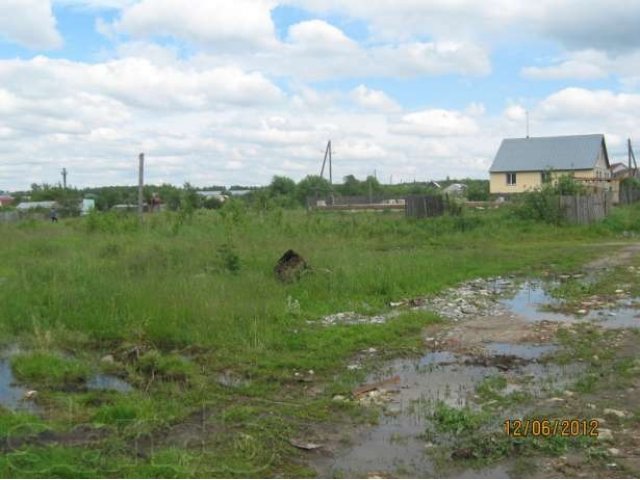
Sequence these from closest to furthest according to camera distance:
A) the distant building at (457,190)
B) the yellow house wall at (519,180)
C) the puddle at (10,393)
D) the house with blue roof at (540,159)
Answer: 1. the puddle at (10,393)
2. the distant building at (457,190)
3. the yellow house wall at (519,180)
4. the house with blue roof at (540,159)

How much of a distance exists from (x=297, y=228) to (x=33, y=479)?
54.6 ft

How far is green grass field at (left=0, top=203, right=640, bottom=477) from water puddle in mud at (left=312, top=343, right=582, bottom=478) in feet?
0.98

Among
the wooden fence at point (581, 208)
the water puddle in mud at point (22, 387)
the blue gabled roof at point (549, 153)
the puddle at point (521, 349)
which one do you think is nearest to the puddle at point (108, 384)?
the water puddle in mud at point (22, 387)

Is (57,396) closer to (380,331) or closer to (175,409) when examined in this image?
(175,409)

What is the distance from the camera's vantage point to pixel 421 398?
564cm

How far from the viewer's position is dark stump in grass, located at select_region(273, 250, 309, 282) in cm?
1113

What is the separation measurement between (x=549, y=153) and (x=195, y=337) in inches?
1763

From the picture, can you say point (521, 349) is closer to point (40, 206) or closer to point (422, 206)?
point (422, 206)

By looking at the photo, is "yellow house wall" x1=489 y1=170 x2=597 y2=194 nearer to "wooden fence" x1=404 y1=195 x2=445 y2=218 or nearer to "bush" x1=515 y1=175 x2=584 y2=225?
"bush" x1=515 y1=175 x2=584 y2=225

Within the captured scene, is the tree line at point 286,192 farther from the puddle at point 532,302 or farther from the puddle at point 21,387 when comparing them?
the puddle at point 21,387

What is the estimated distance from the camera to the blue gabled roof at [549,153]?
46.9m

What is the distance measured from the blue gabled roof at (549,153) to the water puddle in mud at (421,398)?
4222cm

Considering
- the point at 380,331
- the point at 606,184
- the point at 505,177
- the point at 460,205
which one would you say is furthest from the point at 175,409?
the point at 505,177

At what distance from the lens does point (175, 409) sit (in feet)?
17.1
